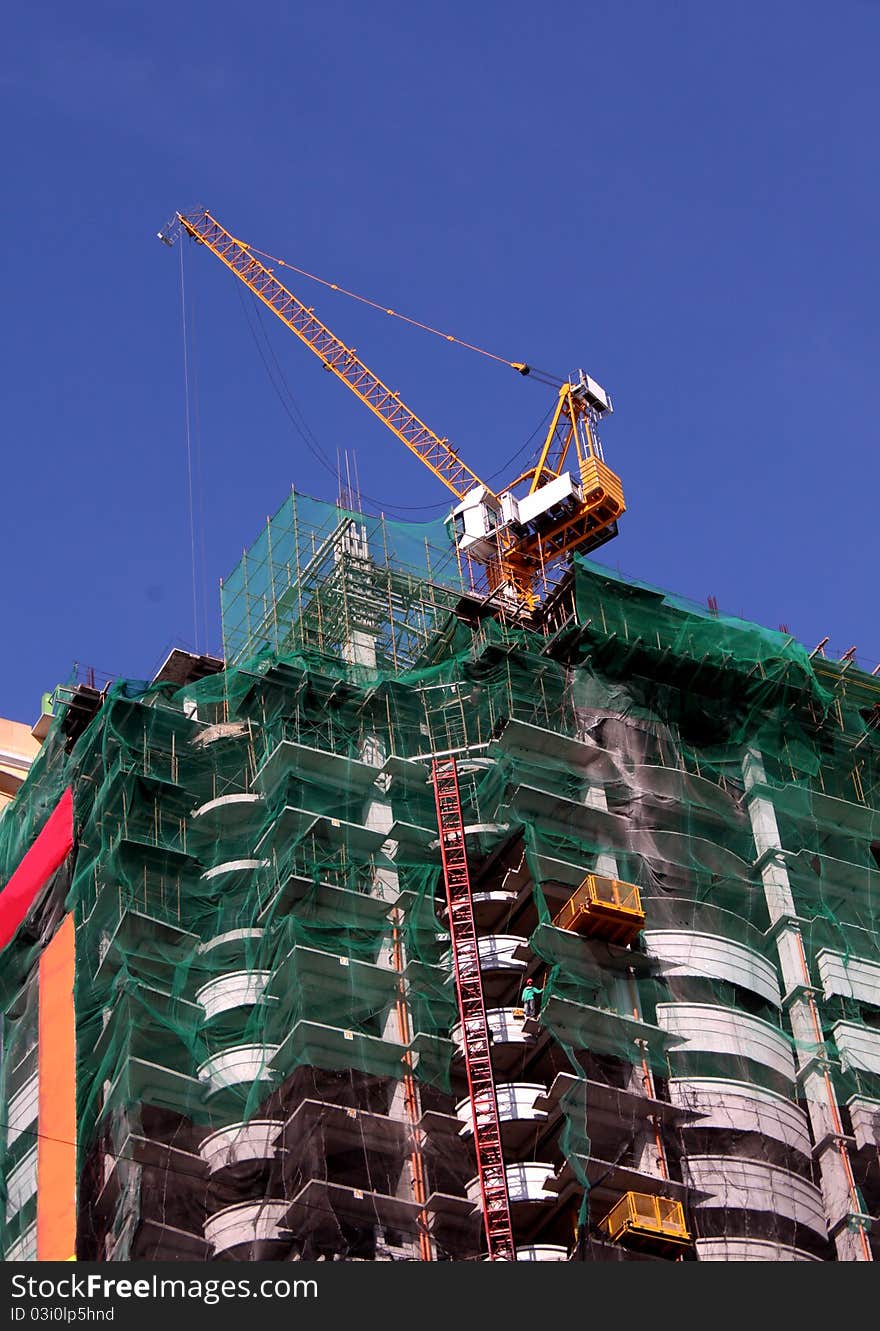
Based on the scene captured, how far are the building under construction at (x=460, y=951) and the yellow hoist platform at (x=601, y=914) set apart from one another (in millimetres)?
124

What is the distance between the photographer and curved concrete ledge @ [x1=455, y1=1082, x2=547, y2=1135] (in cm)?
8938

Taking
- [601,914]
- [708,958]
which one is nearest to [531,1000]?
[601,914]

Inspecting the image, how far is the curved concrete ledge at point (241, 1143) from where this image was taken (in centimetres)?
8719

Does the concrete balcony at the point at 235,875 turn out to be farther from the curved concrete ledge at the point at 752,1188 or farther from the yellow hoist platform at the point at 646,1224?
the curved concrete ledge at the point at 752,1188

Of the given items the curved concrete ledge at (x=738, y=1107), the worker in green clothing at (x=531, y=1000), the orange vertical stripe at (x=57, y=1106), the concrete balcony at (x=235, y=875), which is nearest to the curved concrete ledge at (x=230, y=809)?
the concrete balcony at (x=235, y=875)

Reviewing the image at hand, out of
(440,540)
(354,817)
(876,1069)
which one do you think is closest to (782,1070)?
(876,1069)

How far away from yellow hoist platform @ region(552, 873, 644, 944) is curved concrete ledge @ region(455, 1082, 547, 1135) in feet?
21.7

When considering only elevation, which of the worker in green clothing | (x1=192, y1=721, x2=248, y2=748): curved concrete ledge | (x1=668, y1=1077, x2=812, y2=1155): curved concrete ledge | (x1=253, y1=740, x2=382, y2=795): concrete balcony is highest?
(x1=192, y1=721, x2=248, y2=748): curved concrete ledge

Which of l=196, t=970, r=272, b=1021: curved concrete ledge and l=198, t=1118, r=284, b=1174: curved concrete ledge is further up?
l=196, t=970, r=272, b=1021: curved concrete ledge

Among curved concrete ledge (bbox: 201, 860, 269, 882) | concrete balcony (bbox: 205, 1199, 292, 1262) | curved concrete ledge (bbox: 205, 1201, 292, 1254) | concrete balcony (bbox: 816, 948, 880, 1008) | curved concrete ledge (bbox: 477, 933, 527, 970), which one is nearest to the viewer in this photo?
concrete balcony (bbox: 205, 1199, 292, 1262)

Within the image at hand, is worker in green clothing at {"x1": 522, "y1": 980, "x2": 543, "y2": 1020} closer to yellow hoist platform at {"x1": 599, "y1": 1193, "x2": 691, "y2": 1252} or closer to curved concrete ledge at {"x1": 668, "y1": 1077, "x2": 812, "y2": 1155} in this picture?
curved concrete ledge at {"x1": 668, "y1": 1077, "x2": 812, "y2": 1155}

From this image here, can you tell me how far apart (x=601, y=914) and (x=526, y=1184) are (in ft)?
36.6

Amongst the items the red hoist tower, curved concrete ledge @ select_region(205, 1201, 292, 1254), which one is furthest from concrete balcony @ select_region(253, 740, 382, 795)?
curved concrete ledge @ select_region(205, 1201, 292, 1254)

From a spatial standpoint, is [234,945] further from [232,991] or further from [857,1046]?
[857,1046]
